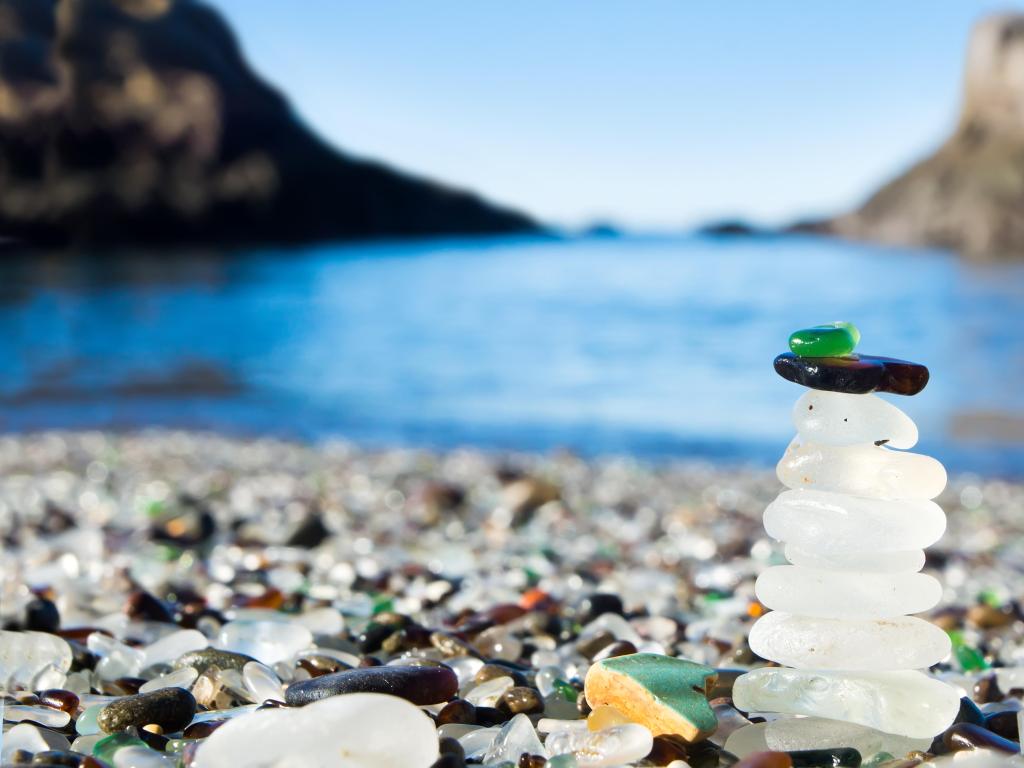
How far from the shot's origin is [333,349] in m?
17.5

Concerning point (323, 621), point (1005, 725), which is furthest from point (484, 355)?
point (1005, 725)

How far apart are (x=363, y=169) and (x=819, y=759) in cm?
7465

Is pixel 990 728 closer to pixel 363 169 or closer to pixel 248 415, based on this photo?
pixel 248 415

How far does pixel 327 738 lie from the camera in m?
1.13

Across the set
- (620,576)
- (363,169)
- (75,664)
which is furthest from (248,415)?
→ (363,169)

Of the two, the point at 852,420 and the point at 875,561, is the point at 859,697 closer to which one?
the point at 875,561

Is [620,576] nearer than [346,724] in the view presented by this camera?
No

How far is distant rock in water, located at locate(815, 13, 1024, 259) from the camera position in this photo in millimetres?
82125

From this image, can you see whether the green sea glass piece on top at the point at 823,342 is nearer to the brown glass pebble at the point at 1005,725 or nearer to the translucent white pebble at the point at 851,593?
the translucent white pebble at the point at 851,593

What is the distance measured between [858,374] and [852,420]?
7 centimetres

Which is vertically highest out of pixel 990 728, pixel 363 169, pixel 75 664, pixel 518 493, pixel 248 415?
pixel 363 169

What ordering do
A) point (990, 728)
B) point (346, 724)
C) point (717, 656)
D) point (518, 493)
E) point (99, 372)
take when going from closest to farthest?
point (346, 724)
point (990, 728)
point (717, 656)
point (518, 493)
point (99, 372)

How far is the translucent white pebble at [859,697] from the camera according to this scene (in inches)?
52.7

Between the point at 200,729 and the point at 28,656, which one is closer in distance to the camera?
the point at 200,729
